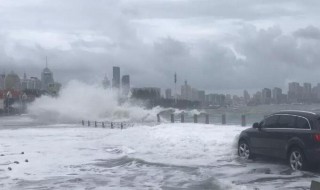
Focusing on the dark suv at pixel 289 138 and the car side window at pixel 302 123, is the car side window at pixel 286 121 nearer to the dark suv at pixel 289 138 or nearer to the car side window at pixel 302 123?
the dark suv at pixel 289 138

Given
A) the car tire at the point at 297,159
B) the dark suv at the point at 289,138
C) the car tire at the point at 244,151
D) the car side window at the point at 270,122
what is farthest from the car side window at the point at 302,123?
the car tire at the point at 244,151

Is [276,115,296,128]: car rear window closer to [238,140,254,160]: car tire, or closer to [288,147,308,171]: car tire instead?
[288,147,308,171]: car tire

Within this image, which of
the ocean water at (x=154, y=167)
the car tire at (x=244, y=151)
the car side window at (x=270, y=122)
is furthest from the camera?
the car tire at (x=244, y=151)

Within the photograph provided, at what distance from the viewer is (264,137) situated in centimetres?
1579

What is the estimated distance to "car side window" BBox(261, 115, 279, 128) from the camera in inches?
614

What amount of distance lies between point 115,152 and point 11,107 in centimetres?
13723

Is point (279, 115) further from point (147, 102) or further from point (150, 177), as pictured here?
point (147, 102)

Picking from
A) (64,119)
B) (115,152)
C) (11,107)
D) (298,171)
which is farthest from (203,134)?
(11,107)

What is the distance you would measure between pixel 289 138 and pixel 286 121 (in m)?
0.74

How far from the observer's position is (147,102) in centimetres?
8969

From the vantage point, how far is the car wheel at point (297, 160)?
13711mm

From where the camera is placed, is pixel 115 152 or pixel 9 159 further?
pixel 115 152

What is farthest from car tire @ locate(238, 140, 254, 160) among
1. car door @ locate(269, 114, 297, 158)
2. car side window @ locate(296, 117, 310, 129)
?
car side window @ locate(296, 117, 310, 129)

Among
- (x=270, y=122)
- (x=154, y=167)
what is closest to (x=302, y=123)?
(x=270, y=122)
